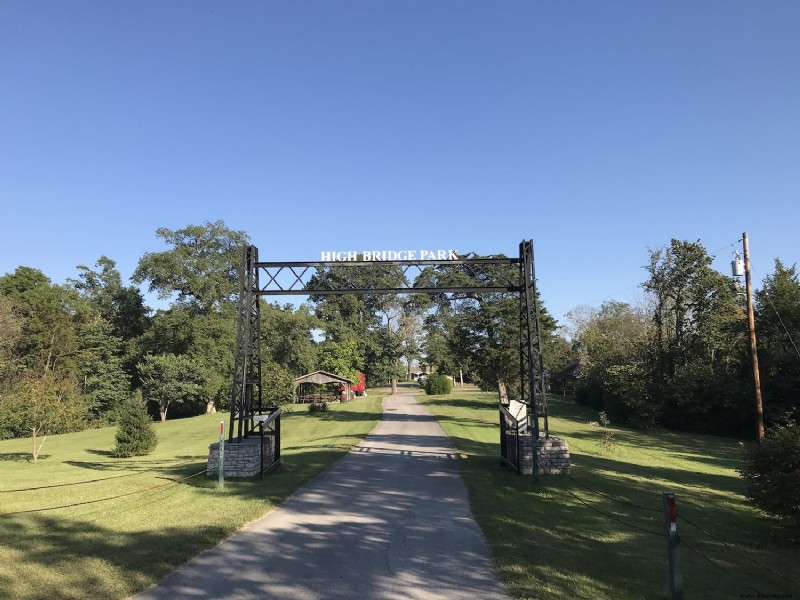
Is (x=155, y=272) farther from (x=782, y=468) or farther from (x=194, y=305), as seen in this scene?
(x=782, y=468)

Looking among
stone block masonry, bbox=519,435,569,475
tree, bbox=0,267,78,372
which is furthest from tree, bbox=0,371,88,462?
tree, bbox=0,267,78,372

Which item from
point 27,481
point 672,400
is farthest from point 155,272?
point 672,400

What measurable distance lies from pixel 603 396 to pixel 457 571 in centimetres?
3642

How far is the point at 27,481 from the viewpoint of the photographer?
14727mm

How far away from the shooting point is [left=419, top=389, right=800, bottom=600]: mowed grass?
5.87m

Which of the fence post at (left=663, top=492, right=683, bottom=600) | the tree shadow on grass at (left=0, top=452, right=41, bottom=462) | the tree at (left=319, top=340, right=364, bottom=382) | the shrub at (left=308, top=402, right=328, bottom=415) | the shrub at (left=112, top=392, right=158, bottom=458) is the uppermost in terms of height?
the tree at (left=319, top=340, right=364, bottom=382)

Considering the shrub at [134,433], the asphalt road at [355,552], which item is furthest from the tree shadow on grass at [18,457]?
the asphalt road at [355,552]

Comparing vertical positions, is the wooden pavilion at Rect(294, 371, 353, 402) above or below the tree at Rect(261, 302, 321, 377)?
below

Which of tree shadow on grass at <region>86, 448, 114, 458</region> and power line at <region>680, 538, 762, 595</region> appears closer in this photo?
power line at <region>680, 538, 762, 595</region>

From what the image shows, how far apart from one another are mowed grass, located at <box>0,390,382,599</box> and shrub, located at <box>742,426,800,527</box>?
837 centimetres

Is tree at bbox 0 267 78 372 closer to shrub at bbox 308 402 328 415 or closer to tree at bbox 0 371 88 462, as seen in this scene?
tree at bbox 0 371 88 462

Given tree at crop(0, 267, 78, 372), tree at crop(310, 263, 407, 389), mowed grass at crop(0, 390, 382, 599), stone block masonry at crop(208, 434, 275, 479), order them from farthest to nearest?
tree at crop(310, 263, 407, 389), tree at crop(0, 267, 78, 372), stone block masonry at crop(208, 434, 275, 479), mowed grass at crop(0, 390, 382, 599)

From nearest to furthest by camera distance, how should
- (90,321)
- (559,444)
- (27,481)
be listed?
(559,444) < (27,481) < (90,321)

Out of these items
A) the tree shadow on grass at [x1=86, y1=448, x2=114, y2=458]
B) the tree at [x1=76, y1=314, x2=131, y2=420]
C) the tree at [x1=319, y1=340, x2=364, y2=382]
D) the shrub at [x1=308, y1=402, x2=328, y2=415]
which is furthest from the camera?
the tree at [x1=319, y1=340, x2=364, y2=382]
